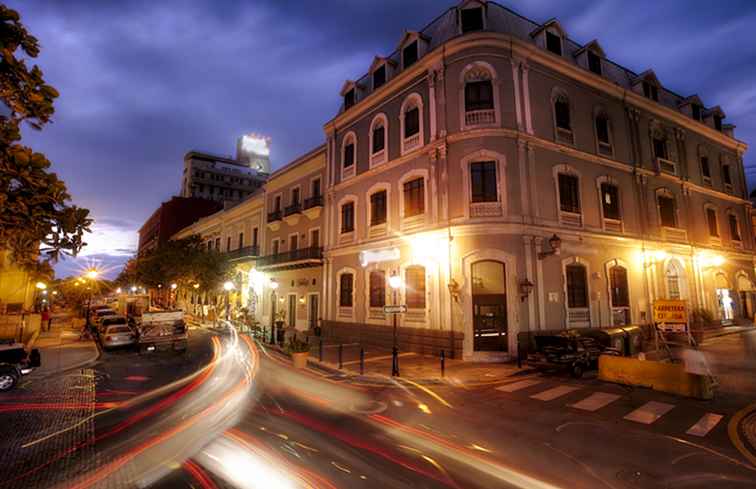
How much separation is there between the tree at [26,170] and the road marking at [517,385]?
1127cm

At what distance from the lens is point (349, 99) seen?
978 inches

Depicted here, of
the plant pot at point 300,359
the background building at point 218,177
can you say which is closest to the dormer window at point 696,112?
the plant pot at point 300,359

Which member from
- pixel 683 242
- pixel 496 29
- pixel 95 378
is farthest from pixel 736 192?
pixel 95 378

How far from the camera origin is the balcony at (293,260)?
25.7 m

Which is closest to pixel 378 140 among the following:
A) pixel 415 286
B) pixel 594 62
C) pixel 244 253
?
pixel 415 286

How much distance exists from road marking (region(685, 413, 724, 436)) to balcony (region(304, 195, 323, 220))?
2229 centimetres

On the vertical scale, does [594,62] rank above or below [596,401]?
above

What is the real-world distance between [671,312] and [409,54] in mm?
17558

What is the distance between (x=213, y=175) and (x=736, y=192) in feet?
282

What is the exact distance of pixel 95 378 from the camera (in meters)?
13.5

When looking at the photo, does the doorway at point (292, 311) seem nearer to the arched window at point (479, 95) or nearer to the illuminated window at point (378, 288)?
the illuminated window at point (378, 288)

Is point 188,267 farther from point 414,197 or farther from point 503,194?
point 503,194

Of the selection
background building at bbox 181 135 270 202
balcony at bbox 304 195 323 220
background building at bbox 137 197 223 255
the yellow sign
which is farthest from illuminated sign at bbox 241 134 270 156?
the yellow sign

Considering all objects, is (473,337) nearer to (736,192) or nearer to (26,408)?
(26,408)
